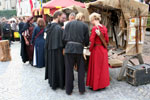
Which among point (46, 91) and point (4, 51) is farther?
point (4, 51)

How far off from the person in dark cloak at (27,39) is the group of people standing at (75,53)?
2.51 meters

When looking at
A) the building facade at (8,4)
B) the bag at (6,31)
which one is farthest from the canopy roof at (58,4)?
the building facade at (8,4)

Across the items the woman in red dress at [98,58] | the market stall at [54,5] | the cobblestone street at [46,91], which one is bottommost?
the cobblestone street at [46,91]

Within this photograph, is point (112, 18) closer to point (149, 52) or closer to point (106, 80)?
point (106, 80)

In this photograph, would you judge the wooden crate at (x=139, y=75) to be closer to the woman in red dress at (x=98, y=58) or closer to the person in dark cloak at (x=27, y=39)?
the woman in red dress at (x=98, y=58)

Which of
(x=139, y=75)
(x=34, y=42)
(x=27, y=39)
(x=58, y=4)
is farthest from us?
(x=58, y=4)

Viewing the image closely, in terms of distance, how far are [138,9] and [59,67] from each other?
2470 mm

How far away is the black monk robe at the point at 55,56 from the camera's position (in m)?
3.97

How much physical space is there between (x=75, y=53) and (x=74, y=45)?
0.58ft

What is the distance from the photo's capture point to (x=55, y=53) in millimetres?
4066

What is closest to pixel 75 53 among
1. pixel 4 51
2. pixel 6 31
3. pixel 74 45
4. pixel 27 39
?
pixel 74 45

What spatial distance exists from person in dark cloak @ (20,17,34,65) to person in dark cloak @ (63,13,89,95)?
305 centimetres

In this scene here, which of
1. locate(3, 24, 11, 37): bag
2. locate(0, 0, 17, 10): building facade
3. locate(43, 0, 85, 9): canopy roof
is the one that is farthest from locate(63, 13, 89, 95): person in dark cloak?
locate(0, 0, 17, 10): building facade

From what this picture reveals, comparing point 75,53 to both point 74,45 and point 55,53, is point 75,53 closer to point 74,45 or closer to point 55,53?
point 74,45
